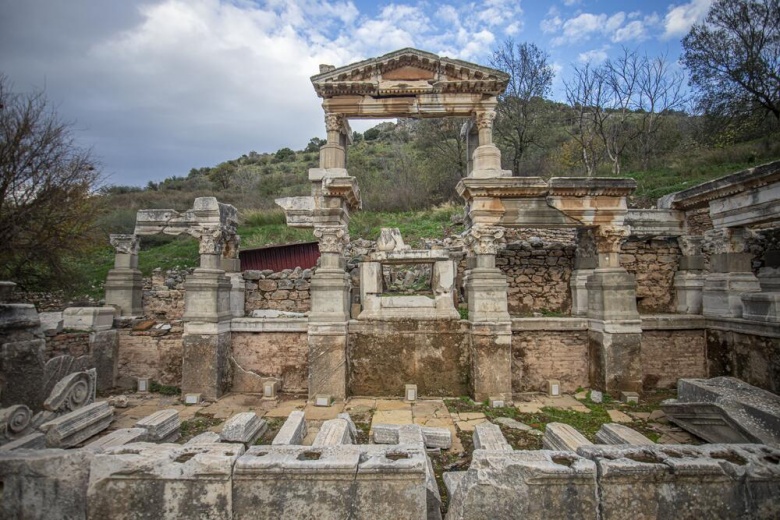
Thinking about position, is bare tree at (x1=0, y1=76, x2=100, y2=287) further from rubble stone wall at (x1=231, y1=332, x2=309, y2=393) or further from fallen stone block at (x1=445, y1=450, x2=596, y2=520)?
fallen stone block at (x1=445, y1=450, x2=596, y2=520)

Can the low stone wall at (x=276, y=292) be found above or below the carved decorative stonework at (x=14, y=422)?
above

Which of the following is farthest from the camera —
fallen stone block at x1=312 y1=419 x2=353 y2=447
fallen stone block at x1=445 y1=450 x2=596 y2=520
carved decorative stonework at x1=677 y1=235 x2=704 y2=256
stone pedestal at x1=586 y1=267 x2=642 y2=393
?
carved decorative stonework at x1=677 y1=235 x2=704 y2=256

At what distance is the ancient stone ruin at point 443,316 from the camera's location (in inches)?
177

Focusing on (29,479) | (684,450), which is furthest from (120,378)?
(684,450)

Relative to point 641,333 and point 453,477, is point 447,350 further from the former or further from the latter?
point 641,333

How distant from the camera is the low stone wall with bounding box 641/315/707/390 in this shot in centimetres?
720

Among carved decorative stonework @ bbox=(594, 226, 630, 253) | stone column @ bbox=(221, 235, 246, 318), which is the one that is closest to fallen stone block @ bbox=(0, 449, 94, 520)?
stone column @ bbox=(221, 235, 246, 318)

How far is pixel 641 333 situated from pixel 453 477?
18.0ft

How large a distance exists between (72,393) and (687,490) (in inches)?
288

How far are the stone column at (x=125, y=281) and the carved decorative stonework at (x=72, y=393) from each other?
2.95 meters

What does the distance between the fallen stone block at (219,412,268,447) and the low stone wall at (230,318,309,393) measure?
6.98 feet

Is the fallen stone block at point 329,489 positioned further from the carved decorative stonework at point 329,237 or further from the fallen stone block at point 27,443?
the carved decorative stonework at point 329,237

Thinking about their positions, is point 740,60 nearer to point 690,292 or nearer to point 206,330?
point 690,292

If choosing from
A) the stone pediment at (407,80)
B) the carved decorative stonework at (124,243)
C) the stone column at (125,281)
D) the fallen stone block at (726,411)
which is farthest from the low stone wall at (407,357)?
the carved decorative stonework at (124,243)
